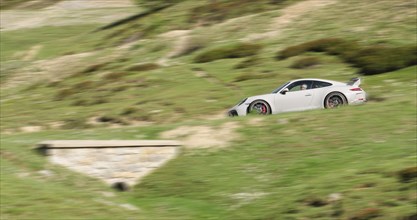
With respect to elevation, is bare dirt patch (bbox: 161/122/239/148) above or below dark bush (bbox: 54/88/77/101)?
below

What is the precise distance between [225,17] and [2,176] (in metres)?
38.6

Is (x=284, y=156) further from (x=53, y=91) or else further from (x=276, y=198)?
(x=53, y=91)

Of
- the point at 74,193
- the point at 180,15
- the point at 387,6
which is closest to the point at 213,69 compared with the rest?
the point at 387,6

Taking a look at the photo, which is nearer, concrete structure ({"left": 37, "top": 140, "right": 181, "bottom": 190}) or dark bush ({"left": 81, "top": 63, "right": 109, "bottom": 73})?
concrete structure ({"left": 37, "top": 140, "right": 181, "bottom": 190})

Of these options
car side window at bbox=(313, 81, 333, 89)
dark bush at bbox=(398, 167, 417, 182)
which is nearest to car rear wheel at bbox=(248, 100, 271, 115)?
car side window at bbox=(313, 81, 333, 89)

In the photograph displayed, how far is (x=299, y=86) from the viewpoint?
82.6ft

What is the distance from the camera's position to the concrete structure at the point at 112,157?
1878 centimetres

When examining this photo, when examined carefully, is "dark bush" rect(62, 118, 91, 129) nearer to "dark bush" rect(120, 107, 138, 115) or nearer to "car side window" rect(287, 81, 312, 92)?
"dark bush" rect(120, 107, 138, 115)

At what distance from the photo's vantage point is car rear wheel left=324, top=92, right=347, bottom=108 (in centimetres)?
2434

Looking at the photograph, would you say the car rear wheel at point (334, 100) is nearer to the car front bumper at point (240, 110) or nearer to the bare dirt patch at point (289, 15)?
the car front bumper at point (240, 110)

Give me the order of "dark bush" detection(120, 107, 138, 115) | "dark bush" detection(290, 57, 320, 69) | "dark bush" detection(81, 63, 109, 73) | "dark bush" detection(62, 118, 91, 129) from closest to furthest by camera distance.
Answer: "dark bush" detection(62, 118, 91, 129)
"dark bush" detection(120, 107, 138, 115)
"dark bush" detection(290, 57, 320, 69)
"dark bush" detection(81, 63, 109, 73)

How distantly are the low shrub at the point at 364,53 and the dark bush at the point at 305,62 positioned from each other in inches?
57.0

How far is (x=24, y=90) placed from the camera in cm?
4553

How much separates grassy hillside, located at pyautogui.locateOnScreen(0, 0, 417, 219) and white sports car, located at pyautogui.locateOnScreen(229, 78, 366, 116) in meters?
1.37
